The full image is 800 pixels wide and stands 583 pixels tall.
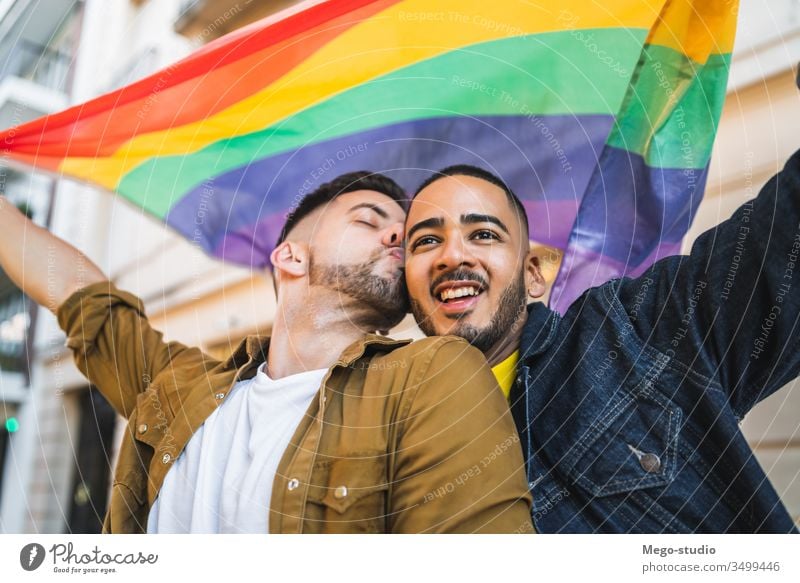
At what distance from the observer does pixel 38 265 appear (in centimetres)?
95

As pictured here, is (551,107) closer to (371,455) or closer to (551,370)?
(551,370)

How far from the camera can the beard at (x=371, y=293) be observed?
0.82 metres

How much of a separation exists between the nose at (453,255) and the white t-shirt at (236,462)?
0.61 feet

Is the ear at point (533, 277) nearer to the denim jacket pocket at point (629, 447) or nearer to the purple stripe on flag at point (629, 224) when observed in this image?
the purple stripe on flag at point (629, 224)

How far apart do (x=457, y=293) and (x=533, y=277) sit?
4.1 inches

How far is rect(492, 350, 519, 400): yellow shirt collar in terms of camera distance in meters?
0.79

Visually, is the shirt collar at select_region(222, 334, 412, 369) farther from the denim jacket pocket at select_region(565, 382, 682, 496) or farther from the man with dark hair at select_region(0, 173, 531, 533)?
the denim jacket pocket at select_region(565, 382, 682, 496)

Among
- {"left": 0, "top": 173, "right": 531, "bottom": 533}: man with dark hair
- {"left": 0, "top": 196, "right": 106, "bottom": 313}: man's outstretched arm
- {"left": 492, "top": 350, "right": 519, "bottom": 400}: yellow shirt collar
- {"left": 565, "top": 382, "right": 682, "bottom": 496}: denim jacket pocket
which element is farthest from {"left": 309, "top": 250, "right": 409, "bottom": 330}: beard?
{"left": 0, "top": 196, "right": 106, "bottom": 313}: man's outstretched arm

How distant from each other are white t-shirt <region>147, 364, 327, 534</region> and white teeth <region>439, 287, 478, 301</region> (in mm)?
165

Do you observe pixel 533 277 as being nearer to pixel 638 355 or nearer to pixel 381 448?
pixel 638 355

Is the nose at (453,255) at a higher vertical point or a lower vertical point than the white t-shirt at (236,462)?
higher

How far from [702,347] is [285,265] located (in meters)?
0.50

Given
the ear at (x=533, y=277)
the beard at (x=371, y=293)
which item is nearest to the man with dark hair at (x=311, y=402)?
the beard at (x=371, y=293)
